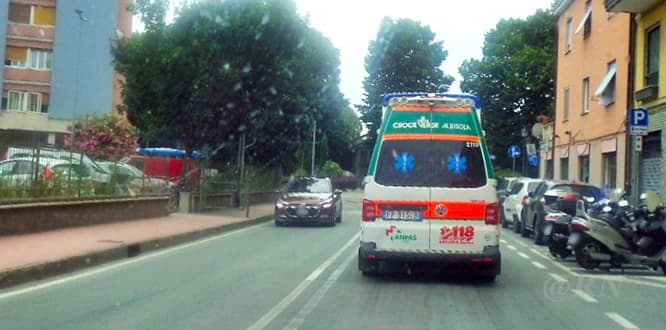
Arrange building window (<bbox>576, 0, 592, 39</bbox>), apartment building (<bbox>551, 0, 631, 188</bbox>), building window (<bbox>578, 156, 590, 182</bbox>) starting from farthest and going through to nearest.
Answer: building window (<bbox>576, 0, 592, 39</bbox>)
building window (<bbox>578, 156, 590, 182</bbox>)
apartment building (<bbox>551, 0, 631, 188</bbox>)

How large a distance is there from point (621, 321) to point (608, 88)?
19758 millimetres

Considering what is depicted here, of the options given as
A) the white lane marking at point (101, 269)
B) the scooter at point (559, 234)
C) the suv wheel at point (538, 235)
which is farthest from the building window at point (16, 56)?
the scooter at point (559, 234)

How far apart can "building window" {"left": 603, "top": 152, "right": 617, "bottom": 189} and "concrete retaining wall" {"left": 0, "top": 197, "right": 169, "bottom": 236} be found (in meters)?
14.7

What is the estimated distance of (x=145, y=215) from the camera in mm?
22125

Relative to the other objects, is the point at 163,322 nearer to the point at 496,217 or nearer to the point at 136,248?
the point at 496,217

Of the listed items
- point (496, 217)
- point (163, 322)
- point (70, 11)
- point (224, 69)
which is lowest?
point (163, 322)

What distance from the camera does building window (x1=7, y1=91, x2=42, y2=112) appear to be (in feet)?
153

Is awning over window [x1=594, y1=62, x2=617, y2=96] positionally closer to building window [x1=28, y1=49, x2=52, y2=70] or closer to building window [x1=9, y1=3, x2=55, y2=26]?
building window [x1=9, y1=3, x2=55, y2=26]

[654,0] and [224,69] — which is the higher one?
[654,0]

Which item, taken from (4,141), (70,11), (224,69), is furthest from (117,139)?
(4,141)

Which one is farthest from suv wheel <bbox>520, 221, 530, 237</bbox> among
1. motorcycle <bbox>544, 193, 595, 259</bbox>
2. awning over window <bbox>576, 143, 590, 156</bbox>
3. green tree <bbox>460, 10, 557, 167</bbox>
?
green tree <bbox>460, 10, 557, 167</bbox>

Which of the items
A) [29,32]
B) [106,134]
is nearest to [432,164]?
[106,134]

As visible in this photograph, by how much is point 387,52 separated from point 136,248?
4586 centimetres

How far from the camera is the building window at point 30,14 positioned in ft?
151
